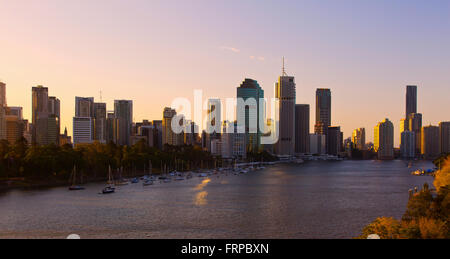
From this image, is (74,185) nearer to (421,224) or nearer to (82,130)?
(421,224)

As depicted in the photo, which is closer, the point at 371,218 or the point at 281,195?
the point at 371,218

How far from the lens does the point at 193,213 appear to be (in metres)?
37.1

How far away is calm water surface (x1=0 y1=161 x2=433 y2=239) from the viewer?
29.2m

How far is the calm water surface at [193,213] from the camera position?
29.2 meters

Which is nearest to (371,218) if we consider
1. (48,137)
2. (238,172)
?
(238,172)

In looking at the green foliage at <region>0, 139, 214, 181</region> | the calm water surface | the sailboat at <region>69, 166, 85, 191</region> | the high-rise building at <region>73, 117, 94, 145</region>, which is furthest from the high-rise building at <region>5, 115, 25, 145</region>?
the calm water surface

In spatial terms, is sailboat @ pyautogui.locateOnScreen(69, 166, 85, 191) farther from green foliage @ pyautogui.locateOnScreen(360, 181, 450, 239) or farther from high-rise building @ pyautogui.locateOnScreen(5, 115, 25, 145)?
high-rise building @ pyautogui.locateOnScreen(5, 115, 25, 145)

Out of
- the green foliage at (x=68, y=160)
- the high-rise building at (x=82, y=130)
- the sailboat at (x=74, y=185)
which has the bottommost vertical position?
the sailboat at (x=74, y=185)

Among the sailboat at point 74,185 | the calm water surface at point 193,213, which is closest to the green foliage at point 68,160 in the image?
the sailboat at point 74,185

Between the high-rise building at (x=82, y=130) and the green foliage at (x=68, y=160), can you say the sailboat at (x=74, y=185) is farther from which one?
the high-rise building at (x=82, y=130)

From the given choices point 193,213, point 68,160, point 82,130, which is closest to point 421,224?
point 193,213
